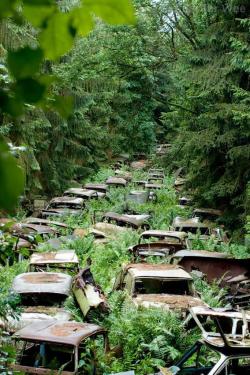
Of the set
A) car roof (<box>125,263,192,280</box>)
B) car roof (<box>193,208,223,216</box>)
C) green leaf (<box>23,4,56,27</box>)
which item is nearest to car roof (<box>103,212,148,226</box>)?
car roof (<box>193,208,223,216</box>)

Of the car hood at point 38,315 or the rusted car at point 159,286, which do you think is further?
the rusted car at point 159,286

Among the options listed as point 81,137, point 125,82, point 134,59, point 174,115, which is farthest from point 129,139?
point 174,115

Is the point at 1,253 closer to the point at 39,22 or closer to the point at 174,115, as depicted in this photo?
the point at 39,22

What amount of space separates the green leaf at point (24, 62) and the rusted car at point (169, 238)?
593 inches

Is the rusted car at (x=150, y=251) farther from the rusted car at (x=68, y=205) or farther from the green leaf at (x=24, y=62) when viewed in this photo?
the green leaf at (x=24, y=62)

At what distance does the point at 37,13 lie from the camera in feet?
2.68

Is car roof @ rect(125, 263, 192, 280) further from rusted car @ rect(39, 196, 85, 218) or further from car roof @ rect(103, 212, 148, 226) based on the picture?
rusted car @ rect(39, 196, 85, 218)

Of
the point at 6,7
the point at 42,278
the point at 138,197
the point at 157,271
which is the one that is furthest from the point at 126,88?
the point at 6,7

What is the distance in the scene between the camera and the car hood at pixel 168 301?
1016 centimetres

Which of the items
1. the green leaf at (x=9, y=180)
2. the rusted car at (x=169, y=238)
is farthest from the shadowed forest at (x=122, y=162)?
the rusted car at (x=169, y=238)

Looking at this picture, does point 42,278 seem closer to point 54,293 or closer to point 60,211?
point 54,293

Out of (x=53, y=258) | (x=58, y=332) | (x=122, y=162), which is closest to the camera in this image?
(x=58, y=332)

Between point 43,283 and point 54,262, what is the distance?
1.87m

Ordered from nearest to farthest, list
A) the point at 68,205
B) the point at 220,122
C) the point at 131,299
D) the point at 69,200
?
the point at 131,299 < the point at 220,122 < the point at 68,205 < the point at 69,200
